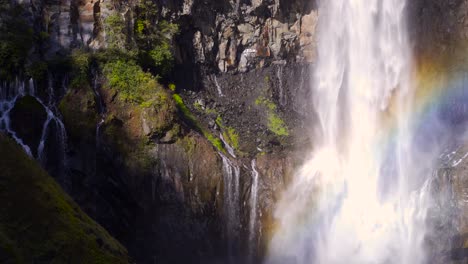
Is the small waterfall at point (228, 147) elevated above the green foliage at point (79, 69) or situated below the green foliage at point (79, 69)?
below

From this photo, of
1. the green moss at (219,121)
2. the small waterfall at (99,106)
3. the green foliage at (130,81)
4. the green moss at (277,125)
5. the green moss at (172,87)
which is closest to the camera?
the small waterfall at (99,106)

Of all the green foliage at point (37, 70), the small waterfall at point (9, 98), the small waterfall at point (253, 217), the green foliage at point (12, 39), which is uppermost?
the green foliage at point (12, 39)

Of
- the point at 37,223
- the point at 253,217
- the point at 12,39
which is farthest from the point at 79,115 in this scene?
the point at 37,223

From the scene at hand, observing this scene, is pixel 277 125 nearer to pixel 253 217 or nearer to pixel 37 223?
pixel 253 217

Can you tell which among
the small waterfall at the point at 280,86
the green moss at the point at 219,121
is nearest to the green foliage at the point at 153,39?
the green moss at the point at 219,121

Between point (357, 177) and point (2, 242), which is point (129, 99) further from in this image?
point (2, 242)

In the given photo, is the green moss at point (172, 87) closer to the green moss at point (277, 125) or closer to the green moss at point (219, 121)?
the green moss at point (219, 121)

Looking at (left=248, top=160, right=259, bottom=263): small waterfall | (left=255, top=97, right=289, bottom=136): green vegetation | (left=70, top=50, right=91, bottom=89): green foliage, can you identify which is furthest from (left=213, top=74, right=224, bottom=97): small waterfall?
(left=70, top=50, right=91, bottom=89): green foliage
